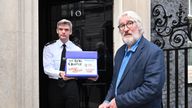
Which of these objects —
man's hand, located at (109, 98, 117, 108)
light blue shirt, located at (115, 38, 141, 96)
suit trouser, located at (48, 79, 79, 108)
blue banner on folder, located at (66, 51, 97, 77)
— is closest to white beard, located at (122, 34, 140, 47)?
light blue shirt, located at (115, 38, 141, 96)

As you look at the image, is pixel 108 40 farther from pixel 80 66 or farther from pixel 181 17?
pixel 80 66

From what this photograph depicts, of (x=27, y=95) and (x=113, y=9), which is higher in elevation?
(x=113, y=9)

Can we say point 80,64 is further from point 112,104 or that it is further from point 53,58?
point 112,104

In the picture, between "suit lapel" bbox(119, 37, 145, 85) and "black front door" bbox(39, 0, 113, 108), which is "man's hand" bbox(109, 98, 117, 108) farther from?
"black front door" bbox(39, 0, 113, 108)

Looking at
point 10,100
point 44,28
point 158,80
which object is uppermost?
point 44,28

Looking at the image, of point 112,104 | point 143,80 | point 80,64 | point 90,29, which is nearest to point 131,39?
point 143,80

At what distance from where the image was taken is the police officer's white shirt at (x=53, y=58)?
4.93 metres

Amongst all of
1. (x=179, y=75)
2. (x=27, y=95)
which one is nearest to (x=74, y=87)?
(x=27, y=95)

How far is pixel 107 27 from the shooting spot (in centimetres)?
652

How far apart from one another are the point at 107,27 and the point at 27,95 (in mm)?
1893

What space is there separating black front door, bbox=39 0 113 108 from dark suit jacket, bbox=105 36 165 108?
129 inches

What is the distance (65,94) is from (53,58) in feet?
1.52

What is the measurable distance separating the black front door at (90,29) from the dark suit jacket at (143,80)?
3.27 metres

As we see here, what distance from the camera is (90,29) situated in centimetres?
659
